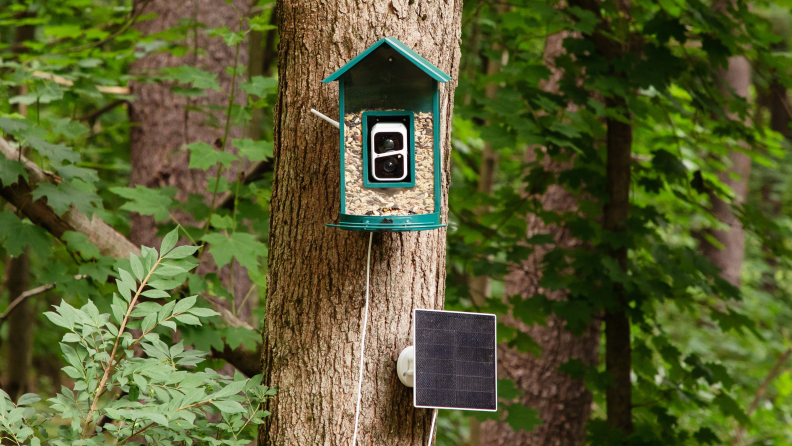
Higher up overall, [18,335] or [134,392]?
[134,392]

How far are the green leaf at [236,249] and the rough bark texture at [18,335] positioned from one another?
13.7 feet

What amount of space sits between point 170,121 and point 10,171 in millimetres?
1603

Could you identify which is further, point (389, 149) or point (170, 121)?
point (170, 121)

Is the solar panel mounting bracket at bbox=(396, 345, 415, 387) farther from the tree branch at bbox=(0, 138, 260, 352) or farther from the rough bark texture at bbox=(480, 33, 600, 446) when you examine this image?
the rough bark texture at bbox=(480, 33, 600, 446)

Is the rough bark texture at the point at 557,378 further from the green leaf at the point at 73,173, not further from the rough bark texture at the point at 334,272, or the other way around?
the green leaf at the point at 73,173

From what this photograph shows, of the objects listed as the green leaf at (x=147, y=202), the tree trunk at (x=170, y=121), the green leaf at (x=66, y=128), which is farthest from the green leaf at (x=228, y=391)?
the tree trunk at (x=170, y=121)

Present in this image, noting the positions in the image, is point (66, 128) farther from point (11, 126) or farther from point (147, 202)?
point (147, 202)

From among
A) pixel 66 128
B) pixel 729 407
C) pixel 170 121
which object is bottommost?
pixel 729 407

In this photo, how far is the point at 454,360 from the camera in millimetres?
1556

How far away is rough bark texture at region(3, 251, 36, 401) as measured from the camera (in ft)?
18.1

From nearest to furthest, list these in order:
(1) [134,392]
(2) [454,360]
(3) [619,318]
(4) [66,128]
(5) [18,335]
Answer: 1. (1) [134,392]
2. (2) [454,360]
3. (4) [66,128]
4. (3) [619,318]
5. (5) [18,335]

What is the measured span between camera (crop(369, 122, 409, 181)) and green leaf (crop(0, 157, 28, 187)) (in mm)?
1659

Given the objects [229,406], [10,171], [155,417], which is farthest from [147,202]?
[155,417]

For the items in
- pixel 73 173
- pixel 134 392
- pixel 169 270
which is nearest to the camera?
pixel 134 392
